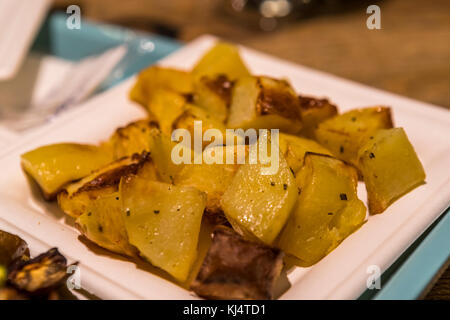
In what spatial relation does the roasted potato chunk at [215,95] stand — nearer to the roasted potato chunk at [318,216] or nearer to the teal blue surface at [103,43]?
the roasted potato chunk at [318,216]

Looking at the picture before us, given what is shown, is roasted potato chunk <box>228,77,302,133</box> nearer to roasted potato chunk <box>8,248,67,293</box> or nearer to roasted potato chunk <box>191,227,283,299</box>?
roasted potato chunk <box>191,227,283,299</box>

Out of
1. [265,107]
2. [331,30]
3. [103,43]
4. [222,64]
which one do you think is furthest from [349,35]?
[265,107]

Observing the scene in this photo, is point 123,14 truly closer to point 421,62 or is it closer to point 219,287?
point 421,62

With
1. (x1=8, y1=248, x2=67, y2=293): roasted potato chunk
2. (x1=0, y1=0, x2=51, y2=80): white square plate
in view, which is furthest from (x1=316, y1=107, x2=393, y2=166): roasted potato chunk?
(x1=0, y1=0, x2=51, y2=80): white square plate

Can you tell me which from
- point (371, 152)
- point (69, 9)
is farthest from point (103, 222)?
point (69, 9)

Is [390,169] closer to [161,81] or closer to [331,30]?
[161,81]

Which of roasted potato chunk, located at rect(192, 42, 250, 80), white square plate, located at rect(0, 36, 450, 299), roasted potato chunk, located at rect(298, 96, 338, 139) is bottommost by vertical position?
white square plate, located at rect(0, 36, 450, 299)

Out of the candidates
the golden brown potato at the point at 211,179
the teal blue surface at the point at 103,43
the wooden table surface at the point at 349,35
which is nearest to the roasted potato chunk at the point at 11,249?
the golden brown potato at the point at 211,179
